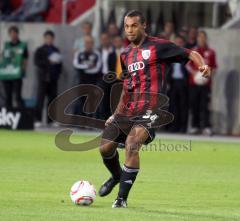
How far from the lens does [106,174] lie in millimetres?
14867

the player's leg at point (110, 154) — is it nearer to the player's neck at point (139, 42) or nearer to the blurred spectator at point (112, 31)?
the player's neck at point (139, 42)

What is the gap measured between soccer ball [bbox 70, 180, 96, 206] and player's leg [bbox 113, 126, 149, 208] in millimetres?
313

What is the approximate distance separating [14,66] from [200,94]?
5.02 meters

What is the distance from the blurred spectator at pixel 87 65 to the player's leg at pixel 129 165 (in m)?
13.3

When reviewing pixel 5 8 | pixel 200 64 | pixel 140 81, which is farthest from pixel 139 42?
pixel 5 8

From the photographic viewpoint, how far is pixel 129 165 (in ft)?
35.5

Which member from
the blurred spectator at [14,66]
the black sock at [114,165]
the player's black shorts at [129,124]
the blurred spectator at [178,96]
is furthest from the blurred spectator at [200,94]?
the player's black shorts at [129,124]

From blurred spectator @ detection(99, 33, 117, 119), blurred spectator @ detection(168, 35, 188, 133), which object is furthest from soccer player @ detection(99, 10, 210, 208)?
blurred spectator @ detection(168, 35, 188, 133)

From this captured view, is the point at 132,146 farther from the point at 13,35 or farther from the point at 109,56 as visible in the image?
the point at 13,35

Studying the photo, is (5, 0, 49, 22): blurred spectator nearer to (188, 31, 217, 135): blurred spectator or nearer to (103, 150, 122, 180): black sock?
(188, 31, 217, 135): blurred spectator

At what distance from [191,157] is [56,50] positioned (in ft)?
24.9

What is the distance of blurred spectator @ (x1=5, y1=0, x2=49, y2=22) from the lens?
1105 inches

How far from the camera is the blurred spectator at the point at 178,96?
24344mm

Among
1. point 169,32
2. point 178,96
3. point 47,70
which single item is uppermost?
point 169,32
